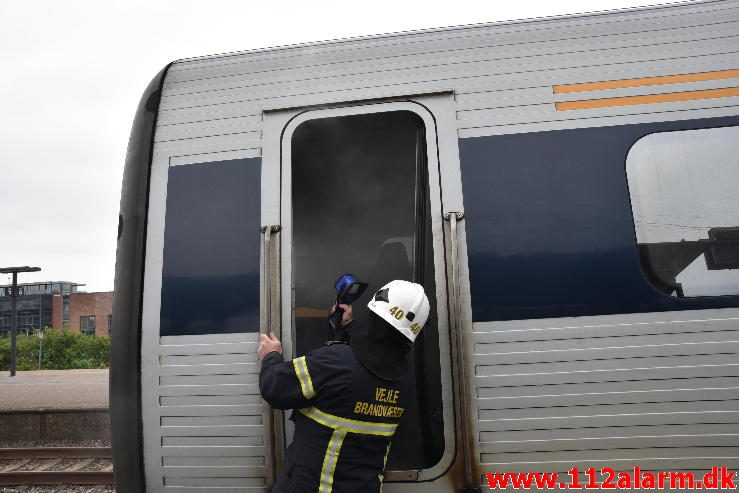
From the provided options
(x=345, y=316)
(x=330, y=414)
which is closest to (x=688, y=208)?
(x=345, y=316)

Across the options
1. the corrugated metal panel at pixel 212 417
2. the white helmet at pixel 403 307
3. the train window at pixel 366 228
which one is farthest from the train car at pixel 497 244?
the train window at pixel 366 228

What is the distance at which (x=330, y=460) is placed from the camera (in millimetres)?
2383

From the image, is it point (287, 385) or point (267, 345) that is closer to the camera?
point (287, 385)

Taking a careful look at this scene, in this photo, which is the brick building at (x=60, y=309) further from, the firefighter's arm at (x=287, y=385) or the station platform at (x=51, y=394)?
the firefighter's arm at (x=287, y=385)

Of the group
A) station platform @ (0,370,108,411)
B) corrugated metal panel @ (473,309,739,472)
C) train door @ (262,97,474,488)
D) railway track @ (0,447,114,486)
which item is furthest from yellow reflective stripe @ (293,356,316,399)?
station platform @ (0,370,108,411)

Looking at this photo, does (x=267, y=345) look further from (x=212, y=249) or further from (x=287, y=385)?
(x=212, y=249)

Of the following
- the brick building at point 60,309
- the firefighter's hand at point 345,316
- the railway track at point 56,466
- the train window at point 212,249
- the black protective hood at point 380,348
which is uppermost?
the brick building at point 60,309

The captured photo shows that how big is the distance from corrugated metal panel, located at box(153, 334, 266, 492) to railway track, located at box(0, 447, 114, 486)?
4.20 meters

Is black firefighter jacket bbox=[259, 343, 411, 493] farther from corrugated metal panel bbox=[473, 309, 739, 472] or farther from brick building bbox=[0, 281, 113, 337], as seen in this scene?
brick building bbox=[0, 281, 113, 337]

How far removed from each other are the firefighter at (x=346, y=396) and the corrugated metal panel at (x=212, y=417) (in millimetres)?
249

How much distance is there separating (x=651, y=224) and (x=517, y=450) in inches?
52.8

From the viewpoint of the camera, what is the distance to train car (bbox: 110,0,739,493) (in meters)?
2.44

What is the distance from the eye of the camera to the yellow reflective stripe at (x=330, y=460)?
2377mm

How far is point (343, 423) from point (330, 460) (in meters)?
0.18
